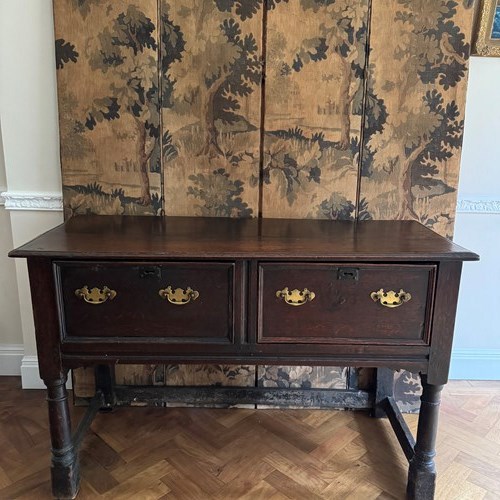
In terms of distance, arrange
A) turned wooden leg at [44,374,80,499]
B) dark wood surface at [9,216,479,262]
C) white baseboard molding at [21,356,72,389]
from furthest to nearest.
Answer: white baseboard molding at [21,356,72,389] → turned wooden leg at [44,374,80,499] → dark wood surface at [9,216,479,262]

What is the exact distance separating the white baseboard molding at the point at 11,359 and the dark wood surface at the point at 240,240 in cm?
83

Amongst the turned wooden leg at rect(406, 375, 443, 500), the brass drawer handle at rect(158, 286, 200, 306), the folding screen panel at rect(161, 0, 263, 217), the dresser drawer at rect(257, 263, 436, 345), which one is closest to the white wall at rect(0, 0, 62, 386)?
the folding screen panel at rect(161, 0, 263, 217)

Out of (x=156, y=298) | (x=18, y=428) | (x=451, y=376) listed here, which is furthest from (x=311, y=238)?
(x=18, y=428)

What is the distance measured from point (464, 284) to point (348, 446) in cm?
91

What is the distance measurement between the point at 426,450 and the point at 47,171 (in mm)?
1731

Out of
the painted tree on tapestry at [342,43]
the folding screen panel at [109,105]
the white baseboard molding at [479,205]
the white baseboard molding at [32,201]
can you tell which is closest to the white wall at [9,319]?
the white baseboard molding at [32,201]

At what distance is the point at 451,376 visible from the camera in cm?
229

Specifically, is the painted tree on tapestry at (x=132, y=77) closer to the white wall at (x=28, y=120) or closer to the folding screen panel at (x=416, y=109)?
the white wall at (x=28, y=120)

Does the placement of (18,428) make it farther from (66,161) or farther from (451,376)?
(451,376)

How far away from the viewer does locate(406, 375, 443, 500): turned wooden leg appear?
4.98 feet

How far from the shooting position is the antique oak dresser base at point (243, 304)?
1.40 metres

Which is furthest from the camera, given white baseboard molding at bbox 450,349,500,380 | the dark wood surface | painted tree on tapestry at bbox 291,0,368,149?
white baseboard molding at bbox 450,349,500,380

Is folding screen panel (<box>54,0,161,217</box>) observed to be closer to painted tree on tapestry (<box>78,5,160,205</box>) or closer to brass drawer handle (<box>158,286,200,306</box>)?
painted tree on tapestry (<box>78,5,160,205</box>)

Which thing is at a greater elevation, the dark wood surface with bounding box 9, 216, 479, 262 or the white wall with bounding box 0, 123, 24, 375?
the dark wood surface with bounding box 9, 216, 479, 262
